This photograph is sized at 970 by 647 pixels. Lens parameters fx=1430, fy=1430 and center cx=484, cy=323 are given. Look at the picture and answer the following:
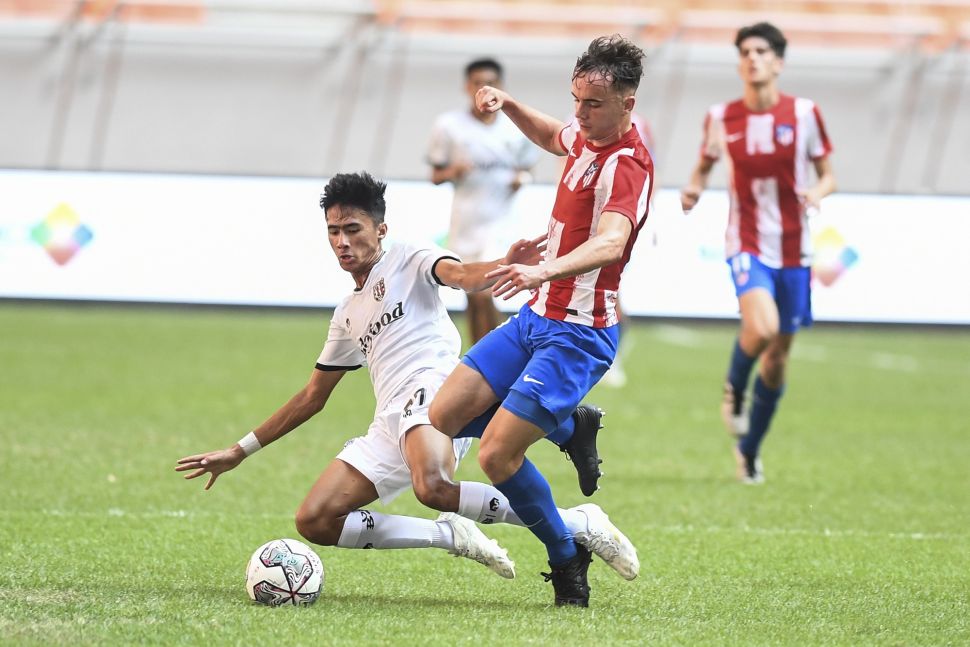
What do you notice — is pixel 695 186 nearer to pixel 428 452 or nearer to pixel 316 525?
pixel 428 452

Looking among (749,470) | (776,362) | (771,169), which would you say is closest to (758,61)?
(771,169)

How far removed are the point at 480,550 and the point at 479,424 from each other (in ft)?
1.51

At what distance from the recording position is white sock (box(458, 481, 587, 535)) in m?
5.19

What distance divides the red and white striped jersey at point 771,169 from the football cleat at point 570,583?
3.55 m

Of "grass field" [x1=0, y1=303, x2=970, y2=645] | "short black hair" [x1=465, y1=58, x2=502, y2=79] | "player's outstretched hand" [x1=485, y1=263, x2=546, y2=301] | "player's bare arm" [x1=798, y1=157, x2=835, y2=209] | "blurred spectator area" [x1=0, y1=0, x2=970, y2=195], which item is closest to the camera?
"player's outstretched hand" [x1=485, y1=263, x2=546, y2=301]

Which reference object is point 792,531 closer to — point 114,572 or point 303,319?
point 114,572

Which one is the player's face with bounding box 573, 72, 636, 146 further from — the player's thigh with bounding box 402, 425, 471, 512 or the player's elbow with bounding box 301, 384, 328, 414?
the player's elbow with bounding box 301, 384, 328, 414

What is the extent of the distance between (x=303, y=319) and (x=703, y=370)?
6595mm

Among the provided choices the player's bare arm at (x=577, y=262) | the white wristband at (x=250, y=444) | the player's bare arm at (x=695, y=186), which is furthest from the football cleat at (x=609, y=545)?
the player's bare arm at (x=695, y=186)

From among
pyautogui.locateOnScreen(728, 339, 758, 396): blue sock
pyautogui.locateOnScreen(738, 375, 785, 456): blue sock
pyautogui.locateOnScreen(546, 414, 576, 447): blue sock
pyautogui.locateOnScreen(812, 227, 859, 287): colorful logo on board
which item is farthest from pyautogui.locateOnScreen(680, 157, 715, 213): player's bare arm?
pyautogui.locateOnScreen(812, 227, 859, 287): colorful logo on board

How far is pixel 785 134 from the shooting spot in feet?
26.9

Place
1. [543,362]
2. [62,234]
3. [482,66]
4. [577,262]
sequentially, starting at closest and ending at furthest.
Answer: [577,262] < [543,362] < [482,66] < [62,234]

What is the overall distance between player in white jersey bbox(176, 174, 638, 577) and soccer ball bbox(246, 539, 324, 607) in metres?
0.30

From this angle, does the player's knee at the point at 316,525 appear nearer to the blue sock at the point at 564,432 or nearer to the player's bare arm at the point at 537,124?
the blue sock at the point at 564,432
